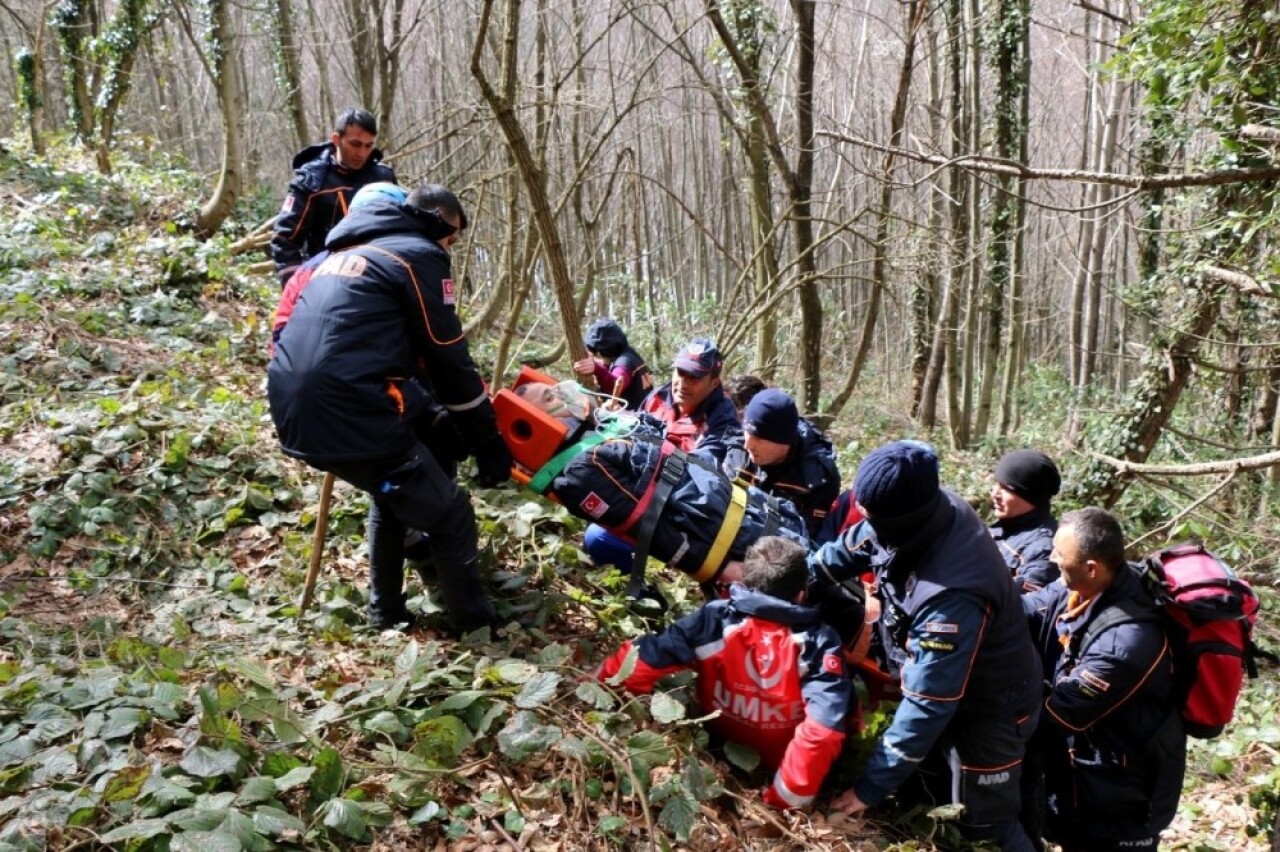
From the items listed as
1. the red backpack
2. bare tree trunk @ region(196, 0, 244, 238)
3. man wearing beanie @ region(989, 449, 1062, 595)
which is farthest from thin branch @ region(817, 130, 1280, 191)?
bare tree trunk @ region(196, 0, 244, 238)

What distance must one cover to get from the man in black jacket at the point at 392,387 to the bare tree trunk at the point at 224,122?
781 cm

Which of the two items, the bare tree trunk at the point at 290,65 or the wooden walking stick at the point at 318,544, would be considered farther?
the bare tree trunk at the point at 290,65

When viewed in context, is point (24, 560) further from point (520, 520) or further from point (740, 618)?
point (740, 618)

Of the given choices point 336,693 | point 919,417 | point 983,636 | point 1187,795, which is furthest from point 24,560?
point 919,417

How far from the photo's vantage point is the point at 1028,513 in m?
4.09

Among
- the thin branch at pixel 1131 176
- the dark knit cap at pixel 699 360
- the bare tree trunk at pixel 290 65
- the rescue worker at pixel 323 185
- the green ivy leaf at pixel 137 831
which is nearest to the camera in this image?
the green ivy leaf at pixel 137 831

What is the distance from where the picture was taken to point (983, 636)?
9.75 feet

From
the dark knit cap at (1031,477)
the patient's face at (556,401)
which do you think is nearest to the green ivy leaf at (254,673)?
the patient's face at (556,401)

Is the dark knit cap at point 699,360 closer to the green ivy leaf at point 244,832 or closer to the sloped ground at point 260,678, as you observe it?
the sloped ground at point 260,678

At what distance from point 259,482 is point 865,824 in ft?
12.9

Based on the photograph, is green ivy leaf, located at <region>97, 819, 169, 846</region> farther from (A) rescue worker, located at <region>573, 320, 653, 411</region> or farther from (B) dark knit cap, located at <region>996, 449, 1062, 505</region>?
(A) rescue worker, located at <region>573, 320, 653, 411</region>

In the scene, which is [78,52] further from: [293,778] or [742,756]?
[742,756]

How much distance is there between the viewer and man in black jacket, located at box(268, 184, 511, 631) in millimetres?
3199

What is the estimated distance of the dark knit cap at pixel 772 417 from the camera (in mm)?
4242
